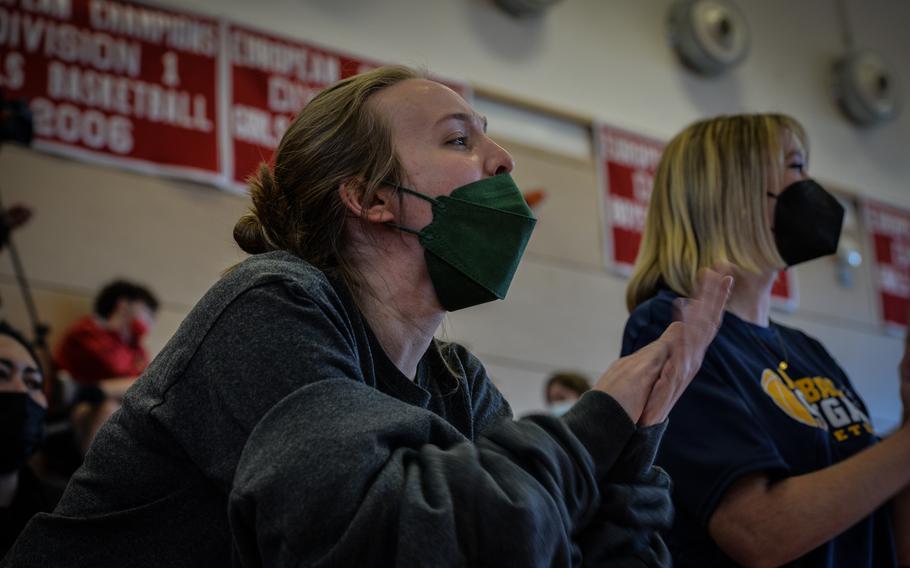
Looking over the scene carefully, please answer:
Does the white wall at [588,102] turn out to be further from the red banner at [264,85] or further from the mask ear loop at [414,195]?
the mask ear loop at [414,195]

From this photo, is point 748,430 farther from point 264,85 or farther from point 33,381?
point 264,85

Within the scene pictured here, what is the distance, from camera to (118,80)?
414 cm

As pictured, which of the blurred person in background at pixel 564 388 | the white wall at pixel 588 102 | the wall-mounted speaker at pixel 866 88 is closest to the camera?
A: the blurred person in background at pixel 564 388

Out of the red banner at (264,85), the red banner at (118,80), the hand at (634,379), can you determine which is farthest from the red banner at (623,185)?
the hand at (634,379)

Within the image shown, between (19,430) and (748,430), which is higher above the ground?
(748,430)

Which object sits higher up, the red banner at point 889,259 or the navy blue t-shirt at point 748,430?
the navy blue t-shirt at point 748,430

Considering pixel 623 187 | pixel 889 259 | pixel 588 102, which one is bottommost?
pixel 889 259

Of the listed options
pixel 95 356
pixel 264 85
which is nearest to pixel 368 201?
pixel 95 356

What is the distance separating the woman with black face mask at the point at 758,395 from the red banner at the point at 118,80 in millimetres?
2775

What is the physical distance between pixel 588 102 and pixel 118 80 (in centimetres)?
250

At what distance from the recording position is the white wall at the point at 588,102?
4820 mm

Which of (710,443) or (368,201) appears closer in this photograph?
(368,201)

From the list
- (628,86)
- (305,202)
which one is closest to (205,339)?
(305,202)

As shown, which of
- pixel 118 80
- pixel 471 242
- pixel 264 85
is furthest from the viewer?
pixel 264 85
